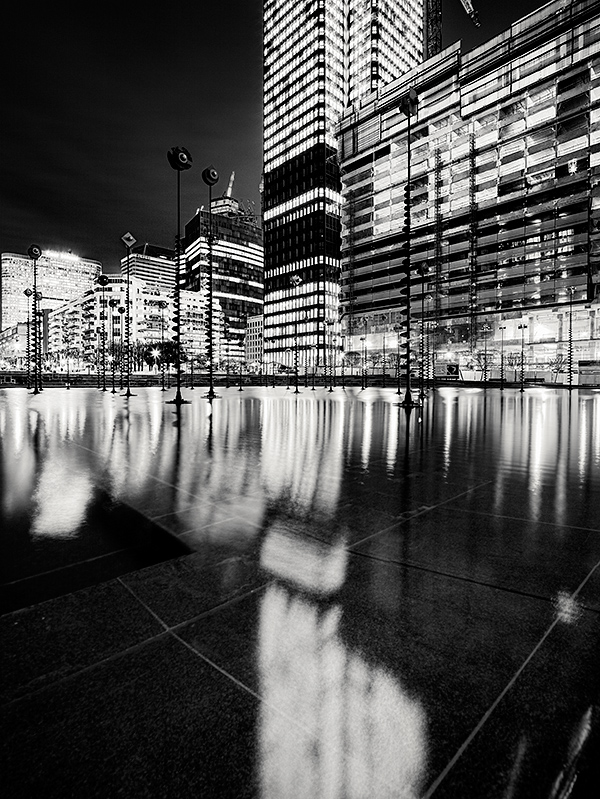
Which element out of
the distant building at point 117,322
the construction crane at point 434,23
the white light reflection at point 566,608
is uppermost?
the construction crane at point 434,23

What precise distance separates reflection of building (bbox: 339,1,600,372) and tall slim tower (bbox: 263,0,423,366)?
21151 mm

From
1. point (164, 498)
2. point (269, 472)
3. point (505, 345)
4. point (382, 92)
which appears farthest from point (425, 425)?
point (382, 92)

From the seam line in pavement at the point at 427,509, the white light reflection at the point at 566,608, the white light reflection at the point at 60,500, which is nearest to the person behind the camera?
the white light reflection at the point at 566,608

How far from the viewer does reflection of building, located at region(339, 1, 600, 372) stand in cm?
8294

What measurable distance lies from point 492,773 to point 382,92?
15677 cm

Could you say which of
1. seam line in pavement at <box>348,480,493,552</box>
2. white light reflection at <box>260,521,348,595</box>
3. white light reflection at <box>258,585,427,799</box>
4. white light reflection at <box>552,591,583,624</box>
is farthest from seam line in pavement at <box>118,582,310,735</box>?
white light reflection at <box>552,591,583,624</box>

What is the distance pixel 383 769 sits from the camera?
5.52 ft

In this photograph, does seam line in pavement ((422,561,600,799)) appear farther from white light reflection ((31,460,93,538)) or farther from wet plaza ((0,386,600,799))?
white light reflection ((31,460,93,538))

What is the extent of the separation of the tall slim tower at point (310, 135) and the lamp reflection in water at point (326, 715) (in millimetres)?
131198

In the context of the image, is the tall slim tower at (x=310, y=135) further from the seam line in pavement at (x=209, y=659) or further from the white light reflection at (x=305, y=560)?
the seam line in pavement at (x=209, y=659)

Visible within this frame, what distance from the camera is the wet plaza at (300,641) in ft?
5.59

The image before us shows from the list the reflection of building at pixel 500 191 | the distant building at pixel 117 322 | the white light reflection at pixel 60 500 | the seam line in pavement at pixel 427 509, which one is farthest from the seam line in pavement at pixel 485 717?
the distant building at pixel 117 322

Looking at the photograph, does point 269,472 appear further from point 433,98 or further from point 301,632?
point 433,98

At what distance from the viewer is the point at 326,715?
1966mm
